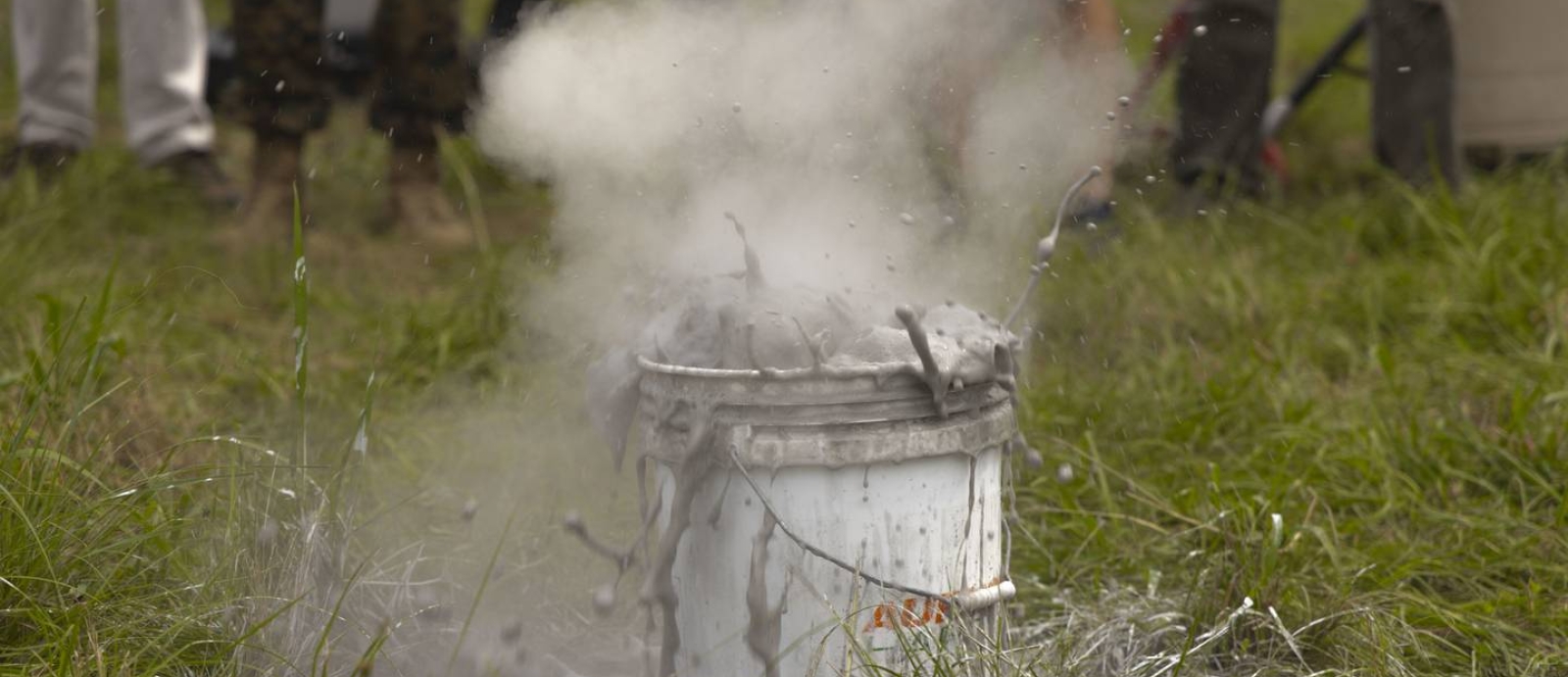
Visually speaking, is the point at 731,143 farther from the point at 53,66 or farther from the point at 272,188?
the point at 53,66

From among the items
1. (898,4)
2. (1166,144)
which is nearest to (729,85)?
(898,4)

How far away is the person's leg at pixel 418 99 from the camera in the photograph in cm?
506

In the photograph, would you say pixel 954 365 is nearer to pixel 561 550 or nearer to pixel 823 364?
pixel 823 364

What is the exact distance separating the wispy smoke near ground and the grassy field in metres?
0.30

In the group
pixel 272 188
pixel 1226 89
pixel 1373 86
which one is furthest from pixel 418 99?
pixel 1373 86

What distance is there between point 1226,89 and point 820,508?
12.0ft

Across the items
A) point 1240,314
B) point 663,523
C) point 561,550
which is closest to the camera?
point 663,523

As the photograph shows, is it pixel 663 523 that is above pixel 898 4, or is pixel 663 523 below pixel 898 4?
below

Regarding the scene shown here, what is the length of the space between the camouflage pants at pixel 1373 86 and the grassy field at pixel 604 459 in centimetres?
19

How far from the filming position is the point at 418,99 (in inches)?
199

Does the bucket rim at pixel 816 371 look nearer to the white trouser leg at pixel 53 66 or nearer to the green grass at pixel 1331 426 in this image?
the green grass at pixel 1331 426

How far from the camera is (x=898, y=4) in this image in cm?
245

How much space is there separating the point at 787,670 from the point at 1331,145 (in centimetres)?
Answer: 489

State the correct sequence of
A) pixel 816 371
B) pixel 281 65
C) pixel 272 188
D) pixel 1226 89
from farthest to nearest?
pixel 1226 89
pixel 272 188
pixel 281 65
pixel 816 371
